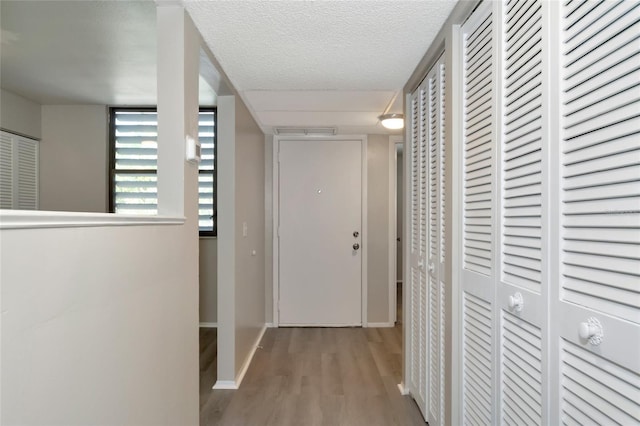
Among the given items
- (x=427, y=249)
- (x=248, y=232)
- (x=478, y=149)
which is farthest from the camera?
(x=248, y=232)

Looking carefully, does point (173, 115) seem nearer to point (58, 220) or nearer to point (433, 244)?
point (58, 220)

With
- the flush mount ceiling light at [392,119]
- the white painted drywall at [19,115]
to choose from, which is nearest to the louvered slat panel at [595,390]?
the flush mount ceiling light at [392,119]

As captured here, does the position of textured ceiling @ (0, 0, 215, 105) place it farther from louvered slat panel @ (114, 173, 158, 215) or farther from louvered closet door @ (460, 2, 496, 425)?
louvered closet door @ (460, 2, 496, 425)

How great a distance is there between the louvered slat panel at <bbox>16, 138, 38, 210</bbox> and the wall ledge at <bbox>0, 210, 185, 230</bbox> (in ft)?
10.4

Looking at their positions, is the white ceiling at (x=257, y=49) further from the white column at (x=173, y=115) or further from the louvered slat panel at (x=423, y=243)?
the louvered slat panel at (x=423, y=243)

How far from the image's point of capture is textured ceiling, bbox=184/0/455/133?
1.67 m

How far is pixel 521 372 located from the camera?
1.16 metres

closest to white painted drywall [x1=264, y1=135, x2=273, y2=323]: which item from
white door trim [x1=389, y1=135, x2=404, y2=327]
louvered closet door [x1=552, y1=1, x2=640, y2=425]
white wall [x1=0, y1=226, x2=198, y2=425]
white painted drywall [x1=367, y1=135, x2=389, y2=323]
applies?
white painted drywall [x1=367, y1=135, x2=389, y2=323]

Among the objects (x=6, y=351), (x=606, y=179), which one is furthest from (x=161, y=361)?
(x=606, y=179)

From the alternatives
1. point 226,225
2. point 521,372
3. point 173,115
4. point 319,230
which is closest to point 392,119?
point 319,230

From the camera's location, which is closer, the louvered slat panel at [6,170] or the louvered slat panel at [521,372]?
the louvered slat panel at [521,372]

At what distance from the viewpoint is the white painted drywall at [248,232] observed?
2854 mm

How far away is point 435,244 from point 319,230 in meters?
2.34

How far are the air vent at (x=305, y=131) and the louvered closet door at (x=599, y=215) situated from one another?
3.03m
